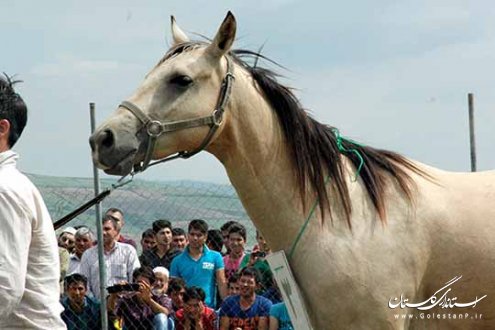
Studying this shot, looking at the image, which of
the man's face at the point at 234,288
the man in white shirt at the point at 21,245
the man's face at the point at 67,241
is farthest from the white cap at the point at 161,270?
the man in white shirt at the point at 21,245

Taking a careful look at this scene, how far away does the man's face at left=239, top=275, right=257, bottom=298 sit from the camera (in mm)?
8297

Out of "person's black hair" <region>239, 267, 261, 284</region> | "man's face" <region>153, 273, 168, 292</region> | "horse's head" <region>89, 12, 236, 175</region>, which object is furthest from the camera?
"man's face" <region>153, 273, 168, 292</region>

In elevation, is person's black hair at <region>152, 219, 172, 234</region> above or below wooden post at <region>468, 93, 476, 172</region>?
below

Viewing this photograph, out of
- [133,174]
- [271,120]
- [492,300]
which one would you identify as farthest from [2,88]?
[492,300]

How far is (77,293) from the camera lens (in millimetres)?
8250

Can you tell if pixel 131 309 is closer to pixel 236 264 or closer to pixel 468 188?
pixel 236 264

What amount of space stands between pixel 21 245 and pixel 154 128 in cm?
166

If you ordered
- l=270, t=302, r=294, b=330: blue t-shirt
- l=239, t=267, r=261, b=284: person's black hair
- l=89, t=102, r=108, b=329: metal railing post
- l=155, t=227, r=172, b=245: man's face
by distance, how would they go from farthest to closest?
l=155, t=227, r=172, b=245: man's face
l=239, t=267, r=261, b=284: person's black hair
l=270, t=302, r=294, b=330: blue t-shirt
l=89, t=102, r=108, b=329: metal railing post

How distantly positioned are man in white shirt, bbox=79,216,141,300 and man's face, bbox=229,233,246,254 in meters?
0.94

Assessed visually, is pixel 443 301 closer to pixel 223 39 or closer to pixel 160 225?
pixel 223 39

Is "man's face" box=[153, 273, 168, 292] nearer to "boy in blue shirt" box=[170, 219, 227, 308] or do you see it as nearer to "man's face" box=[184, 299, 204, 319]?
"boy in blue shirt" box=[170, 219, 227, 308]

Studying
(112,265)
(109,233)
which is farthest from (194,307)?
(109,233)

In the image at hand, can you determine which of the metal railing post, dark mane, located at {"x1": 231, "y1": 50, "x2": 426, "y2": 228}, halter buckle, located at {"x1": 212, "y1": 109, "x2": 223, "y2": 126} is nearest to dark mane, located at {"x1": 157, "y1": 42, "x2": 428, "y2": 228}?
dark mane, located at {"x1": 231, "y1": 50, "x2": 426, "y2": 228}

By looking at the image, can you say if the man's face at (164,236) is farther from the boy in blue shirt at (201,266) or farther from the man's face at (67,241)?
the man's face at (67,241)
